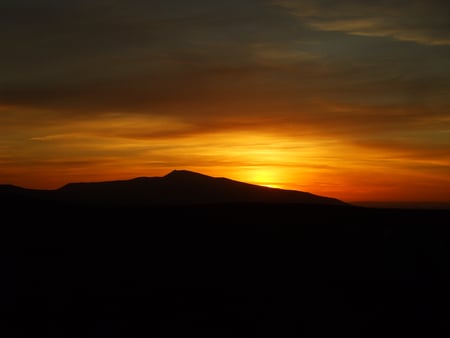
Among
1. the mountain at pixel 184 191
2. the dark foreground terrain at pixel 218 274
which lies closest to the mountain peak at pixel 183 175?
the mountain at pixel 184 191

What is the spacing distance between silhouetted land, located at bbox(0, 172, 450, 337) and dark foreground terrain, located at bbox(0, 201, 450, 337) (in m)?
0.05

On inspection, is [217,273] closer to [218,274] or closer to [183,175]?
[218,274]

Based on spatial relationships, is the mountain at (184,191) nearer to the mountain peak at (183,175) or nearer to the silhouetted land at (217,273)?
the mountain peak at (183,175)

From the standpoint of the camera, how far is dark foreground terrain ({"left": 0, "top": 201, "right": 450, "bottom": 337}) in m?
19.5

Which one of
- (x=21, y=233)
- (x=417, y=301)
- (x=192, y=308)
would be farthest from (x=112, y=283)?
(x=417, y=301)

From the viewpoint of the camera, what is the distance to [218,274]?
23109 millimetres

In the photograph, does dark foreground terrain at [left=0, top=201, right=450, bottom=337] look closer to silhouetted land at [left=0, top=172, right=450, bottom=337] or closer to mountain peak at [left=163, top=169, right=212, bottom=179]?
silhouetted land at [left=0, top=172, right=450, bottom=337]

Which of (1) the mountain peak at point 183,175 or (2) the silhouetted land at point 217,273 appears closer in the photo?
(2) the silhouetted land at point 217,273

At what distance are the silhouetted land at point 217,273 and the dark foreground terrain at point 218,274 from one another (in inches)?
1.8

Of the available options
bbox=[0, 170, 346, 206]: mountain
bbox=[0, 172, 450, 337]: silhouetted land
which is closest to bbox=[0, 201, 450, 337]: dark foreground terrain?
bbox=[0, 172, 450, 337]: silhouetted land

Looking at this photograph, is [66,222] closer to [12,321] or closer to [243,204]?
[12,321]

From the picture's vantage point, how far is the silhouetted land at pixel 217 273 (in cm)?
1947

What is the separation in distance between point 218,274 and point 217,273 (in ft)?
0.35

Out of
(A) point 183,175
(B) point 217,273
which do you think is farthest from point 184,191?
(B) point 217,273
